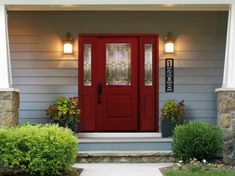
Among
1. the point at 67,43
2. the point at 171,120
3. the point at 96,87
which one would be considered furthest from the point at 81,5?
the point at 171,120

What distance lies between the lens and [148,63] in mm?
10188

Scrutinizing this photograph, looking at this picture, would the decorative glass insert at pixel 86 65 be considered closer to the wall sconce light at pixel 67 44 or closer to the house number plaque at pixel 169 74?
the wall sconce light at pixel 67 44

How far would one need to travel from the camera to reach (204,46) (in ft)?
33.0

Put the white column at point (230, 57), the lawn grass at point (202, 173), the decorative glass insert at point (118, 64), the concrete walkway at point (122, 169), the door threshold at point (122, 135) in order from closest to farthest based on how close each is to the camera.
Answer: the lawn grass at point (202, 173), the concrete walkway at point (122, 169), the white column at point (230, 57), the door threshold at point (122, 135), the decorative glass insert at point (118, 64)

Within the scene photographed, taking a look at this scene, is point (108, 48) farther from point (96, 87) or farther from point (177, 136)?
point (177, 136)

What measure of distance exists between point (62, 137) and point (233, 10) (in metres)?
3.61

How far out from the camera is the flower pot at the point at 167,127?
9.70 meters

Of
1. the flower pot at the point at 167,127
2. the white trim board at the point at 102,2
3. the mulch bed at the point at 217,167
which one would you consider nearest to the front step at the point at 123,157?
the mulch bed at the point at 217,167

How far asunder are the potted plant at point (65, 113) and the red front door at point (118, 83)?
0.42 metres

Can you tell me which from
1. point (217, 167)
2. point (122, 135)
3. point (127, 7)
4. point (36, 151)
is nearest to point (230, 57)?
point (217, 167)

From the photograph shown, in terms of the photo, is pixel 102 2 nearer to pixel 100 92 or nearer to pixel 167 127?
pixel 100 92

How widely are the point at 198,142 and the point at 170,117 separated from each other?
1.86m

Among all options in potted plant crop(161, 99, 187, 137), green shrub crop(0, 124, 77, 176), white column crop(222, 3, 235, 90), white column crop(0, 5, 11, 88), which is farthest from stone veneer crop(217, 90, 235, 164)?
white column crop(0, 5, 11, 88)

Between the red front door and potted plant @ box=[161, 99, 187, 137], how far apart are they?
369 mm
